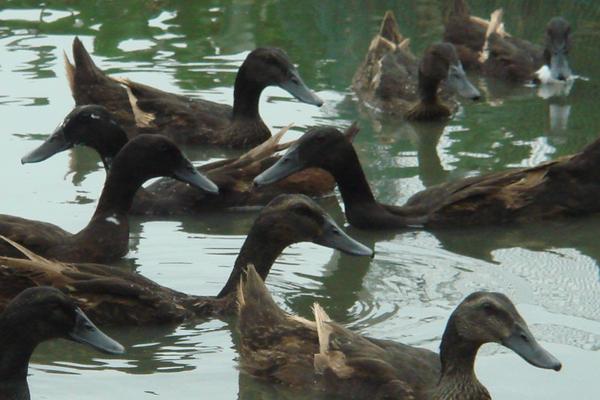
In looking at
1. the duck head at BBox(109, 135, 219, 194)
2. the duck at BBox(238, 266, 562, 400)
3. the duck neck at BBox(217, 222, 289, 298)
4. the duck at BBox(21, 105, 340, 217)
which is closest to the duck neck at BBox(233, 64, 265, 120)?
the duck at BBox(21, 105, 340, 217)

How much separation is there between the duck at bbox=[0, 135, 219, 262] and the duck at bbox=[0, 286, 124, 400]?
2090 mm

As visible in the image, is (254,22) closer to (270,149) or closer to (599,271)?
(270,149)

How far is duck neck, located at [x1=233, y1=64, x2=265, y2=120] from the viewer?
12391mm

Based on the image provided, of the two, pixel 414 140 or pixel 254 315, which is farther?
pixel 414 140

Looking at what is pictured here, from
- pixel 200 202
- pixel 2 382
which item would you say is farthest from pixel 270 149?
pixel 2 382

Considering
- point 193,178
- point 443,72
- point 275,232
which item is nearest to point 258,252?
point 275,232

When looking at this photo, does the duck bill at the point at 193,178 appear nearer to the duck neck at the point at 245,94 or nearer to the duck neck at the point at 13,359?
the duck neck at the point at 245,94

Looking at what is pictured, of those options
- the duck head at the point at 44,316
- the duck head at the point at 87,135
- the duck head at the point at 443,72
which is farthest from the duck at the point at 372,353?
the duck head at the point at 443,72

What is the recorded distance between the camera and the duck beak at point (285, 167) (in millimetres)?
10492

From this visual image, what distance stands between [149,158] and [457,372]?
127 inches

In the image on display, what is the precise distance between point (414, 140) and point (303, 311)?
163 inches

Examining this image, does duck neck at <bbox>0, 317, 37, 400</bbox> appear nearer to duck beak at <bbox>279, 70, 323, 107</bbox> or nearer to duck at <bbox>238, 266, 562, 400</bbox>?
duck at <bbox>238, 266, 562, 400</bbox>

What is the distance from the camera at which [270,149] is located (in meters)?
11.1

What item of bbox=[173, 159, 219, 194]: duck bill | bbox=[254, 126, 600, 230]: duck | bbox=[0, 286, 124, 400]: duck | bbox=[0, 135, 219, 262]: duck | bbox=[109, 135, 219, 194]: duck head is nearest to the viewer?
bbox=[0, 286, 124, 400]: duck
